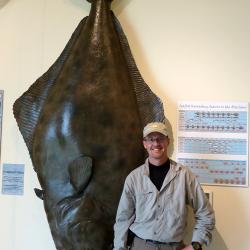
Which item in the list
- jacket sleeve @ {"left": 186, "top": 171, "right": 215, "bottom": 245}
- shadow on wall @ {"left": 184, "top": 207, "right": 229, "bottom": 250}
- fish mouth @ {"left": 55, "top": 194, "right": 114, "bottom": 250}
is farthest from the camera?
shadow on wall @ {"left": 184, "top": 207, "right": 229, "bottom": 250}

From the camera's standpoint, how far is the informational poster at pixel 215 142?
159 centimetres

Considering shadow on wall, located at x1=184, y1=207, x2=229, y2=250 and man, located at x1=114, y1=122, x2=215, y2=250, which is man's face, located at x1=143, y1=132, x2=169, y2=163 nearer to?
man, located at x1=114, y1=122, x2=215, y2=250

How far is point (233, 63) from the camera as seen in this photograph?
1633 mm

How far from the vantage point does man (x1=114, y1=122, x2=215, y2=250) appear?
3.99 ft

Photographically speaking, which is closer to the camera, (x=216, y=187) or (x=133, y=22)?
(x=216, y=187)

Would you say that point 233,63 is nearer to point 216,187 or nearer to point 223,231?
point 216,187

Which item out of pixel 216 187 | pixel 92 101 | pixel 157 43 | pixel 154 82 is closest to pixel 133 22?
pixel 157 43

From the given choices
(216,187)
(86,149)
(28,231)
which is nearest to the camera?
(86,149)

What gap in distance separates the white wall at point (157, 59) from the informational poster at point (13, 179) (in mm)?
27

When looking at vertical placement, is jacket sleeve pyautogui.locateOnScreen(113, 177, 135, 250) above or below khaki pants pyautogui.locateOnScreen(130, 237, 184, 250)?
above

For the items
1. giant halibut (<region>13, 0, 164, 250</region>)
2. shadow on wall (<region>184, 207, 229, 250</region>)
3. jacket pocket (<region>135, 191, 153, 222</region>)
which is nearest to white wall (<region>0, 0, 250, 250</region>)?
shadow on wall (<region>184, 207, 229, 250</region>)

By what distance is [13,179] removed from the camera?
5.68ft

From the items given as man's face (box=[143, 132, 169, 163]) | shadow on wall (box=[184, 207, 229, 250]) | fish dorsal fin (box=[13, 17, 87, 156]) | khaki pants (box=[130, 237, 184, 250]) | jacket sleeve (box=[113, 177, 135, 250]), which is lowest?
shadow on wall (box=[184, 207, 229, 250])

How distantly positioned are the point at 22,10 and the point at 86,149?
2.76ft
